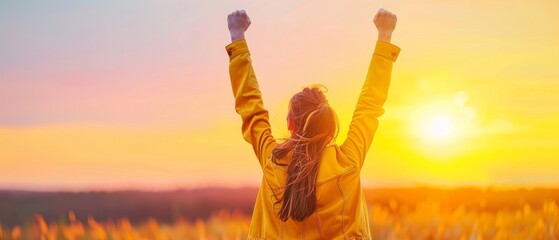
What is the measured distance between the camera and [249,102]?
5359 millimetres

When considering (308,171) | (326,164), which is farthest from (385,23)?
(308,171)

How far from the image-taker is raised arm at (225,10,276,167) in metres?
5.24

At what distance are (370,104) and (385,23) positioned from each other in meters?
0.61

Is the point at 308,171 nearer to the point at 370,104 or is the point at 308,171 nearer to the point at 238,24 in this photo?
the point at 370,104

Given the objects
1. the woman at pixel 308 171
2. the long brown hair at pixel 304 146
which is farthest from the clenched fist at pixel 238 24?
the long brown hair at pixel 304 146

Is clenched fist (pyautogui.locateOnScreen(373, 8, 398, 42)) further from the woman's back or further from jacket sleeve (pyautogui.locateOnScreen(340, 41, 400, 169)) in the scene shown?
the woman's back

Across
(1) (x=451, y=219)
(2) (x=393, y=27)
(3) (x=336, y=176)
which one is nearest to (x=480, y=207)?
(1) (x=451, y=219)

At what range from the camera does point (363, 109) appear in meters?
5.40

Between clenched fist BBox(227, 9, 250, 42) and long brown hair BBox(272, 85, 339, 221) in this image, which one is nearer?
long brown hair BBox(272, 85, 339, 221)

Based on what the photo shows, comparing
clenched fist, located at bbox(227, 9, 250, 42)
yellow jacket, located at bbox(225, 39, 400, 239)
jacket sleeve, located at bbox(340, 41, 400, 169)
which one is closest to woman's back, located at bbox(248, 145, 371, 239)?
yellow jacket, located at bbox(225, 39, 400, 239)

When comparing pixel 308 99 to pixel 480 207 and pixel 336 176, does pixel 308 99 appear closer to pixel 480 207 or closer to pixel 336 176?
pixel 336 176

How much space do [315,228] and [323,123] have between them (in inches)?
22.9

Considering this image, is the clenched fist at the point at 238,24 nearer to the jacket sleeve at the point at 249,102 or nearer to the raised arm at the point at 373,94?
the jacket sleeve at the point at 249,102

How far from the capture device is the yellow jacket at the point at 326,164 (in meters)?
5.04
